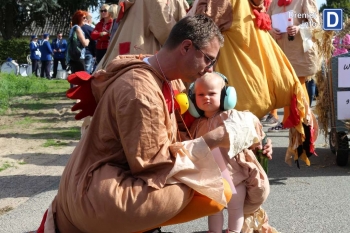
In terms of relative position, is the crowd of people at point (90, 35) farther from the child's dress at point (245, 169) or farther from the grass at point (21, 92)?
the child's dress at point (245, 169)

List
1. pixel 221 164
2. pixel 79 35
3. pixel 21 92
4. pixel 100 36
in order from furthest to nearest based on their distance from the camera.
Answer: pixel 21 92, pixel 79 35, pixel 100 36, pixel 221 164

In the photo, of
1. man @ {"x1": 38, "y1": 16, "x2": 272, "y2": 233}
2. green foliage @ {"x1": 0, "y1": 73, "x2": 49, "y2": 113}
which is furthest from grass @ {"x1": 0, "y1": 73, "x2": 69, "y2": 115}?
man @ {"x1": 38, "y1": 16, "x2": 272, "y2": 233}

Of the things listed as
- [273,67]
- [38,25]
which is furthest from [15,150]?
[38,25]

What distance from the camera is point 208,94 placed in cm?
374

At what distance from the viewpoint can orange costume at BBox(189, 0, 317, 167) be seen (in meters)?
4.34

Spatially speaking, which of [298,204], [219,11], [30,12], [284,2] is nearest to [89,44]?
[284,2]

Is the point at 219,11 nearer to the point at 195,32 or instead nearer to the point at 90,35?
the point at 195,32

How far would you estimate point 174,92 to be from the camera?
344cm

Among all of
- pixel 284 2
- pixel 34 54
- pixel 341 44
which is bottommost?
pixel 34 54

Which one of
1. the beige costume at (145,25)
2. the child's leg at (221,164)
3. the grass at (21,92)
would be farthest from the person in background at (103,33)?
the child's leg at (221,164)

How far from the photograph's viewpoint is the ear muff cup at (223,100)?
12.2 feet

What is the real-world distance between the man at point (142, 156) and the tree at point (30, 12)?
119ft

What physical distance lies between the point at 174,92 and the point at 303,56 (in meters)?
3.41

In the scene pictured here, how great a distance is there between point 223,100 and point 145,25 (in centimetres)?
166
